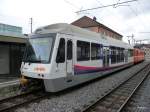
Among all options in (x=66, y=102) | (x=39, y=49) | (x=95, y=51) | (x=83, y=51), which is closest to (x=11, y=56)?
(x=95, y=51)

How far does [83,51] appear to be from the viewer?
40.3 feet

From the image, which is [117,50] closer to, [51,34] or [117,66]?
[117,66]

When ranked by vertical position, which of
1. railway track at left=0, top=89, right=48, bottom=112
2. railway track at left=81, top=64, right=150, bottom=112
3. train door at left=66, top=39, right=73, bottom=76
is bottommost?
railway track at left=81, top=64, right=150, bottom=112

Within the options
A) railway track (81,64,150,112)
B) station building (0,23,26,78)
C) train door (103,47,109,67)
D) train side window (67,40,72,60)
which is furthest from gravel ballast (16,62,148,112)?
station building (0,23,26,78)

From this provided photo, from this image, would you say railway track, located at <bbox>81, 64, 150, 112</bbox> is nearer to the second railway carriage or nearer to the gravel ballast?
the gravel ballast

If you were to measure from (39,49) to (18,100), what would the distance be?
2.36 meters

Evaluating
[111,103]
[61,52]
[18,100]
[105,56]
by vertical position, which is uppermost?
[61,52]

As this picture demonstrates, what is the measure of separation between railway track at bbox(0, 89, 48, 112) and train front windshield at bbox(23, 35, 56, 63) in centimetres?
156

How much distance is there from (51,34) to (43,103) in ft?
9.81

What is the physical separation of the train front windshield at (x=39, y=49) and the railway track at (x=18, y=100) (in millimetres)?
1558

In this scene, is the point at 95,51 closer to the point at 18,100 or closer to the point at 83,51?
the point at 83,51

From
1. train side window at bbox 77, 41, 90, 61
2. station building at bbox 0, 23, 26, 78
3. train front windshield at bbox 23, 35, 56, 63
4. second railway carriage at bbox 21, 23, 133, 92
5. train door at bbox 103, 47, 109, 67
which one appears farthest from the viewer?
station building at bbox 0, 23, 26, 78

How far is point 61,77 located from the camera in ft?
33.0

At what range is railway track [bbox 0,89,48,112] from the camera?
8227 mm
